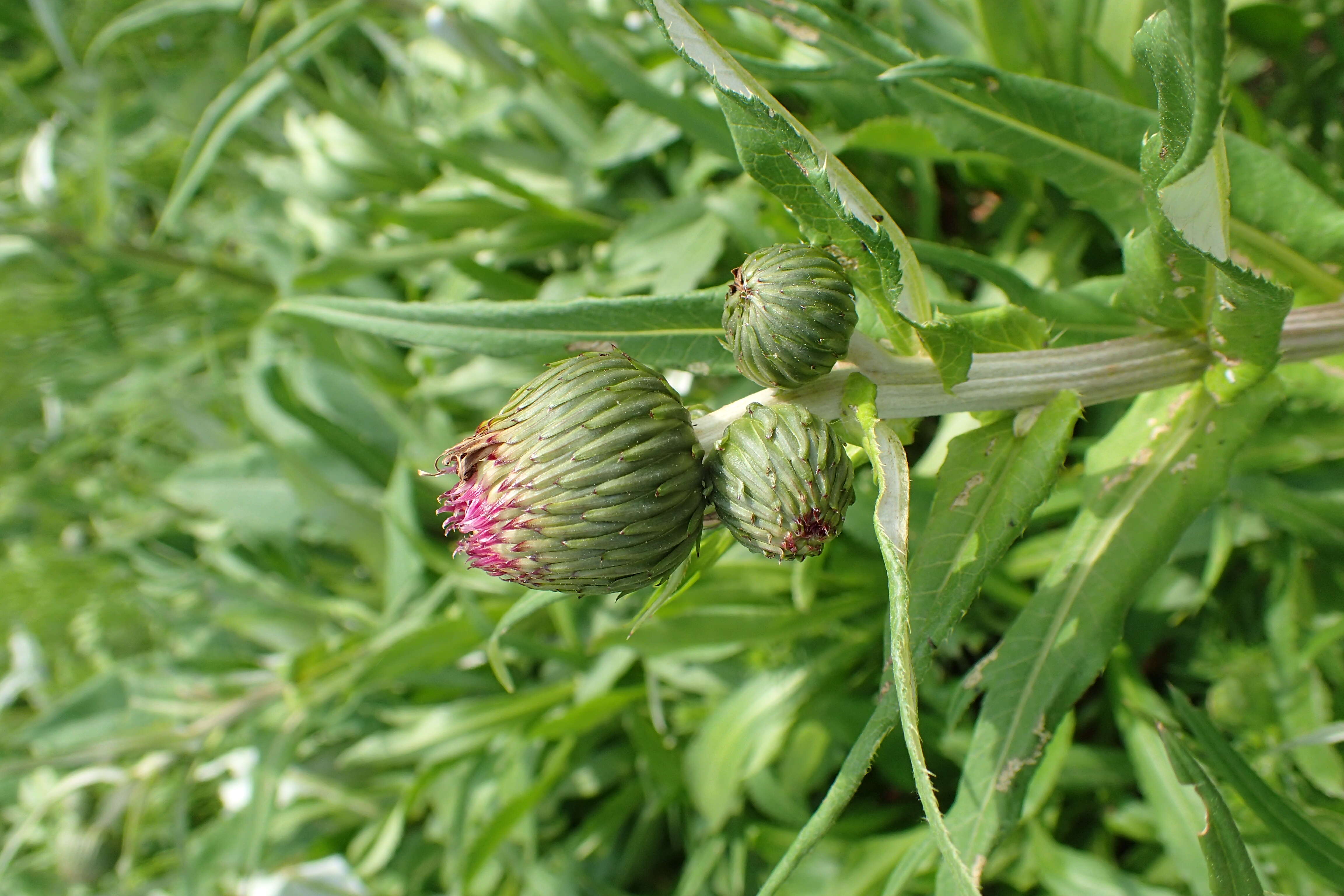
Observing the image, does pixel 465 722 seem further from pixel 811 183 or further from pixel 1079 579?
pixel 811 183

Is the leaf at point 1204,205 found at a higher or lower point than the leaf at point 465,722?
higher

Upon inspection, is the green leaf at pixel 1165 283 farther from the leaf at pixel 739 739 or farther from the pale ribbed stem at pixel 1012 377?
the leaf at pixel 739 739

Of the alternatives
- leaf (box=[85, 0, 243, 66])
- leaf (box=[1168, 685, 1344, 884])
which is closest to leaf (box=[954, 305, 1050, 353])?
leaf (box=[1168, 685, 1344, 884])

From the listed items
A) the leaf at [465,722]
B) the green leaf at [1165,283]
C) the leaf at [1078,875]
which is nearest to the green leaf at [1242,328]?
the green leaf at [1165,283]

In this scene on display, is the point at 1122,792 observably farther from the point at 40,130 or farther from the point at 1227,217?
the point at 40,130

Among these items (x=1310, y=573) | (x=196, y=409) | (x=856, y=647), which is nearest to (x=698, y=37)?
(x=856, y=647)

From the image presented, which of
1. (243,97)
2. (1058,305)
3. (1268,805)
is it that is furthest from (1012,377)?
(243,97)
